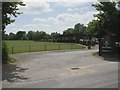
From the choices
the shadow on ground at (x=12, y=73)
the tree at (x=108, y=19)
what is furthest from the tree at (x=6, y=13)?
the tree at (x=108, y=19)

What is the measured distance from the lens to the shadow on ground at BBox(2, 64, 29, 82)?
16.2 meters

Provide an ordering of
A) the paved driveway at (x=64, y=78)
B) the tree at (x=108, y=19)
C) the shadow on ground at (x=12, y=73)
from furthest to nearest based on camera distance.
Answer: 1. the tree at (x=108, y=19)
2. the shadow on ground at (x=12, y=73)
3. the paved driveway at (x=64, y=78)

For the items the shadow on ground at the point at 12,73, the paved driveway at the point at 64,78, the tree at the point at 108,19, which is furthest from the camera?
the tree at the point at 108,19

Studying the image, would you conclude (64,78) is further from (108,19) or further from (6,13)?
(108,19)

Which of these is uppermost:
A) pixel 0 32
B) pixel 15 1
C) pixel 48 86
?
pixel 15 1

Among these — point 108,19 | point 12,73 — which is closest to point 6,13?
point 12,73

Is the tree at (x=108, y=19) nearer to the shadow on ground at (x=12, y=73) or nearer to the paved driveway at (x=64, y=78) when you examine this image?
the paved driveway at (x=64, y=78)

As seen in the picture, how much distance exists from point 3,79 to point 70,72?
4738mm

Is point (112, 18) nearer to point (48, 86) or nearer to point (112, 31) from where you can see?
point (112, 31)

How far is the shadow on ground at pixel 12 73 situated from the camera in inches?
637

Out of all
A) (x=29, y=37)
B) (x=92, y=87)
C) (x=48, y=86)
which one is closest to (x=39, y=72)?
(x=48, y=86)

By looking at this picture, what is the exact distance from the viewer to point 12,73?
58.9ft

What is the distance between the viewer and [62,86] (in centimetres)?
1377

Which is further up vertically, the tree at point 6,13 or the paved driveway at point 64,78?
the tree at point 6,13
